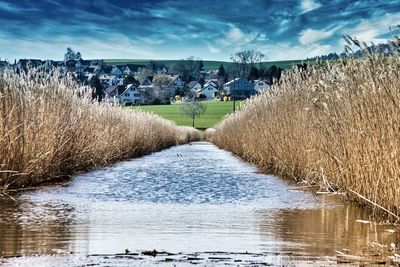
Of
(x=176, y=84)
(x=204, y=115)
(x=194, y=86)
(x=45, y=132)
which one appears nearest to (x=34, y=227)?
(x=45, y=132)

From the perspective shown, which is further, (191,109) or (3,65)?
(191,109)

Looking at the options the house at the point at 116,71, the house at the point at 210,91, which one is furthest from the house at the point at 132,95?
the house at the point at 116,71

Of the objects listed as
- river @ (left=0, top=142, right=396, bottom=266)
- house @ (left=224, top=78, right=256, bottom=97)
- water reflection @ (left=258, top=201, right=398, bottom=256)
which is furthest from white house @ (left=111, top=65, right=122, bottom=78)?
water reflection @ (left=258, top=201, right=398, bottom=256)

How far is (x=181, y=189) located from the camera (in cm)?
1023

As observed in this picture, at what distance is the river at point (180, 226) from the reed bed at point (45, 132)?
471 millimetres

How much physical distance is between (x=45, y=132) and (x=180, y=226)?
16.3ft

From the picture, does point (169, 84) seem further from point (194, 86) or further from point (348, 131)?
point (348, 131)

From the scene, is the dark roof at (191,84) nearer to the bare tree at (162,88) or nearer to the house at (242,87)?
the bare tree at (162,88)

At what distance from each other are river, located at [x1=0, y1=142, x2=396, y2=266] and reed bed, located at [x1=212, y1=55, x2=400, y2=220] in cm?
38

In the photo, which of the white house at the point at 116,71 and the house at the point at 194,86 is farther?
the white house at the point at 116,71

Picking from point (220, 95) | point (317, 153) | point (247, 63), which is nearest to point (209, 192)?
Answer: point (317, 153)

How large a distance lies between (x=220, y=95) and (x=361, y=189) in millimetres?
144184

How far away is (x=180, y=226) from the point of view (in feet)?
20.6

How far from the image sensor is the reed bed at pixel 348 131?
6430 mm
